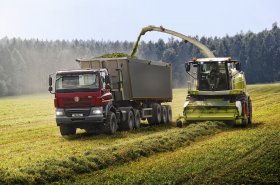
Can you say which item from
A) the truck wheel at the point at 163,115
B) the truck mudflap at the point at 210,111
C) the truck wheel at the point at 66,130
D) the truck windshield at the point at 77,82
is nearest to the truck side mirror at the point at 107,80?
the truck windshield at the point at 77,82

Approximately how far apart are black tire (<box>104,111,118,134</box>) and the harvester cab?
13.5 ft

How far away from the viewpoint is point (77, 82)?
2403 centimetres

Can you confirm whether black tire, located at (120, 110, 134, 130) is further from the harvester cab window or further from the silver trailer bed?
the harvester cab window

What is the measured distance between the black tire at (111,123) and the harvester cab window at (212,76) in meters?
5.50

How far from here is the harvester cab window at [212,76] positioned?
28016mm

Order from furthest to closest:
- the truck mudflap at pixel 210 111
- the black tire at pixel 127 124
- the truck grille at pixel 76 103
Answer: the truck mudflap at pixel 210 111, the black tire at pixel 127 124, the truck grille at pixel 76 103

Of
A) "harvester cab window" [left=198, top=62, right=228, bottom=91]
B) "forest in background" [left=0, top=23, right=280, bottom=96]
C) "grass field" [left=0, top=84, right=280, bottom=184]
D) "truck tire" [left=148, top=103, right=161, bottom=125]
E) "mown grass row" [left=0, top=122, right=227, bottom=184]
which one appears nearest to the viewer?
"grass field" [left=0, top=84, right=280, bottom=184]

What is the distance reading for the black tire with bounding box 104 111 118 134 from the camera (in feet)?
80.2

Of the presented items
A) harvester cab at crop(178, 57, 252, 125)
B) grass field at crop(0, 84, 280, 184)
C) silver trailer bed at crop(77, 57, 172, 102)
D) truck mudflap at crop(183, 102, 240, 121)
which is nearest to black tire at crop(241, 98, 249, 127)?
harvester cab at crop(178, 57, 252, 125)

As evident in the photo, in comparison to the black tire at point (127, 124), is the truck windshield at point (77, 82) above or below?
above

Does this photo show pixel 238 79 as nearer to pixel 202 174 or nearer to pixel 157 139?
pixel 157 139

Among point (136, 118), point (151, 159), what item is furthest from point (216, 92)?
point (151, 159)

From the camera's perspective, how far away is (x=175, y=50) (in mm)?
171625

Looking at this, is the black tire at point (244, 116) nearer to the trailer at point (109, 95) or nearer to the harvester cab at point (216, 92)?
the harvester cab at point (216, 92)
